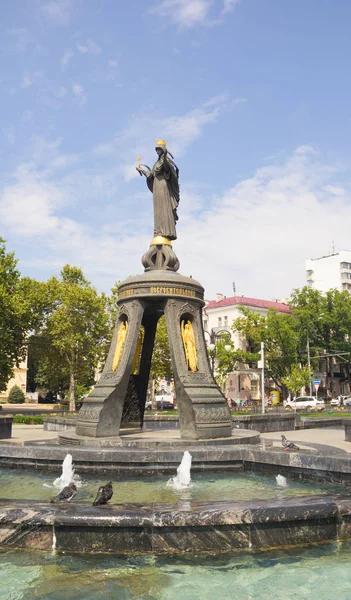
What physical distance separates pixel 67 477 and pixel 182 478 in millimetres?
1886

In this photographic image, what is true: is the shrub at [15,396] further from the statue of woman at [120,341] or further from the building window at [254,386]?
the statue of woman at [120,341]

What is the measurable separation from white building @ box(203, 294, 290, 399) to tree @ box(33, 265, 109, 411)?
2279cm

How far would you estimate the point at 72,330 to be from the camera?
41281mm

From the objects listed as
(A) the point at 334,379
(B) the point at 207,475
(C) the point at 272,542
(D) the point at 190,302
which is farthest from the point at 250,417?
(A) the point at 334,379

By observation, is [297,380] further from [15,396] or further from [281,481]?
[281,481]

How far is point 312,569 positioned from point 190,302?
30.1 feet

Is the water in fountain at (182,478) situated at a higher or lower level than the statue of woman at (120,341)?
lower

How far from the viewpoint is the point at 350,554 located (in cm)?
507

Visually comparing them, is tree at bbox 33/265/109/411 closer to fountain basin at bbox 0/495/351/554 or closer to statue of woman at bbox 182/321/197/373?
statue of woman at bbox 182/321/197/373

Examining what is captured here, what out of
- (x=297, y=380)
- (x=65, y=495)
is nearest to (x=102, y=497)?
(x=65, y=495)

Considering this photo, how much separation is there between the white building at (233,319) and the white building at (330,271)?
10797 mm

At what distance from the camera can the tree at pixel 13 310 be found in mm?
34094

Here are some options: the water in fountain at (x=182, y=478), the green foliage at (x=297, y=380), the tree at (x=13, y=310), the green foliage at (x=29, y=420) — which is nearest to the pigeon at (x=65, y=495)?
the water in fountain at (x=182, y=478)

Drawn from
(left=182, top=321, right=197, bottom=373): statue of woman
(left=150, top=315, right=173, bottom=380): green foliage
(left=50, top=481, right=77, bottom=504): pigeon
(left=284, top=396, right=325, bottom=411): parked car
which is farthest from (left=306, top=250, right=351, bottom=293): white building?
(left=50, top=481, right=77, bottom=504): pigeon
